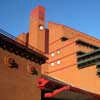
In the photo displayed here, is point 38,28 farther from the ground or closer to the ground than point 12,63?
farther from the ground

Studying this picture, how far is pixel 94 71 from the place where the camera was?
5709 cm

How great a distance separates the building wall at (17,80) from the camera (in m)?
21.7

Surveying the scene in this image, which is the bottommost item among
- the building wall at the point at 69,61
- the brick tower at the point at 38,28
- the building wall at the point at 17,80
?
the building wall at the point at 17,80

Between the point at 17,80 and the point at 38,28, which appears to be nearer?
the point at 17,80

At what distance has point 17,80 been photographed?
23.2 m

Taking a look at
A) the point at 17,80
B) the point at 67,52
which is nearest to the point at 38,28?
the point at 67,52

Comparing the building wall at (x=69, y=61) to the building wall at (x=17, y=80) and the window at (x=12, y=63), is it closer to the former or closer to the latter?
the building wall at (x=17, y=80)

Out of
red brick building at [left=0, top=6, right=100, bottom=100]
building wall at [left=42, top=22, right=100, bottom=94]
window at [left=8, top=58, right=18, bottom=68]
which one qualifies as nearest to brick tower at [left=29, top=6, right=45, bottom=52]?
red brick building at [left=0, top=6, right=100, bottom=100]

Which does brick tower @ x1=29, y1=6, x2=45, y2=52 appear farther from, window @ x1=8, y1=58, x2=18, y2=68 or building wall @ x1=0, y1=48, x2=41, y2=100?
window @ x1=8, y1=58, x2=18, y2=68

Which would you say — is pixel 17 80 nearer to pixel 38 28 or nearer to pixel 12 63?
pixel 12 63

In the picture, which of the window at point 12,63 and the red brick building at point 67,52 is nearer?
the window at point 12,63

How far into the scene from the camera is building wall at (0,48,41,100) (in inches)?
854

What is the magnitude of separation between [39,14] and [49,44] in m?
8.97

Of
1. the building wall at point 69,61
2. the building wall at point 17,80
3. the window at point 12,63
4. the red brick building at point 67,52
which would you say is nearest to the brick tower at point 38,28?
the red brick building at point 67,52
